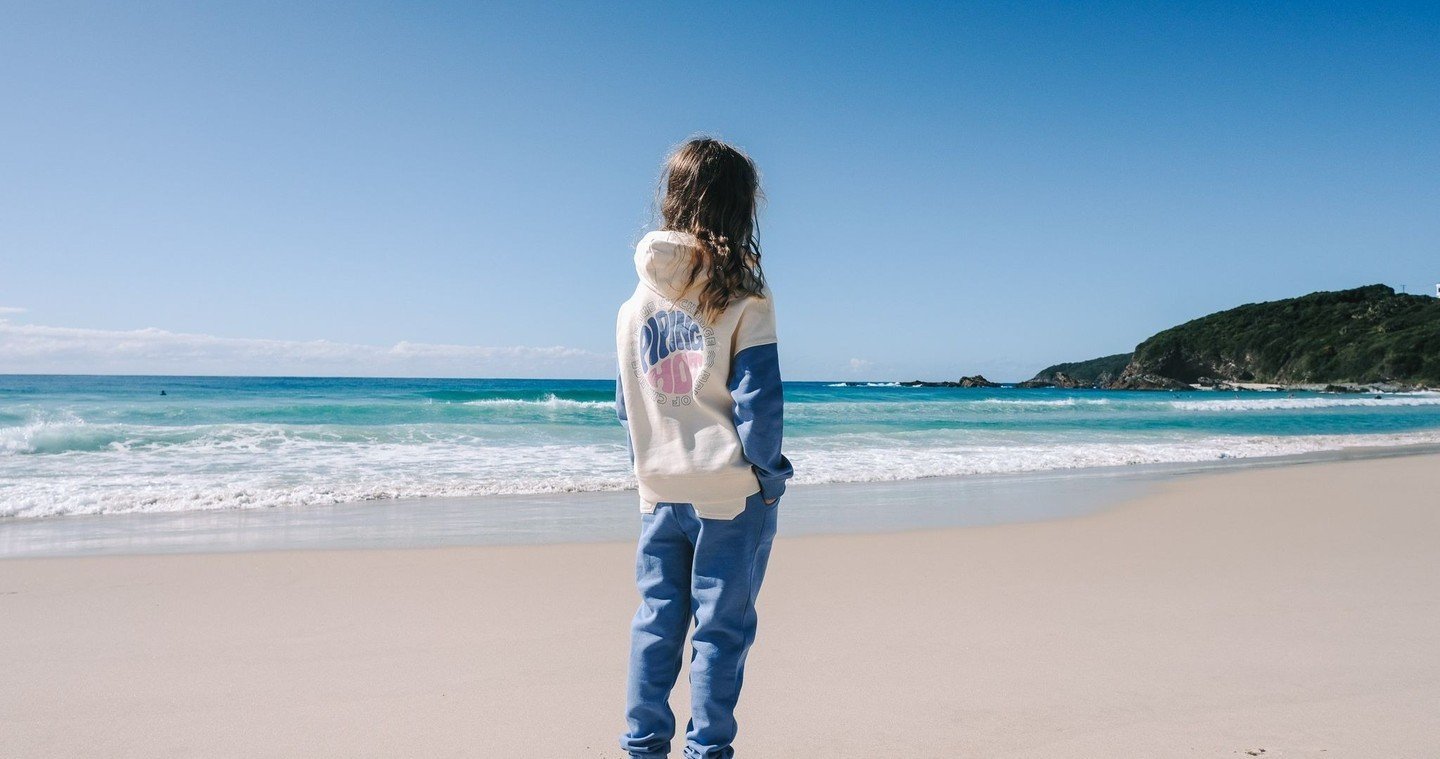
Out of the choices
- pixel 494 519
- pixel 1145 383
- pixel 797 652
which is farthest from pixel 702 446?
pixel 1145 383

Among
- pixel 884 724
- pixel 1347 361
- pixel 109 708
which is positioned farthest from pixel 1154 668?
pixel 1347 361

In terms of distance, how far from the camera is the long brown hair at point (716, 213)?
6.32ft

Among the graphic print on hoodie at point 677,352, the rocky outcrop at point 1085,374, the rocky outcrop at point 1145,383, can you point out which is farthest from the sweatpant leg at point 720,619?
the rocky outcrop at point 1085,374

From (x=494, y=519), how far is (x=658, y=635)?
4889 mm

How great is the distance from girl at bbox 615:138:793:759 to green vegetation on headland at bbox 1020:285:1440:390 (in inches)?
2510

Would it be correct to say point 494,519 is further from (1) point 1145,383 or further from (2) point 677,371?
(1) point 1145,383

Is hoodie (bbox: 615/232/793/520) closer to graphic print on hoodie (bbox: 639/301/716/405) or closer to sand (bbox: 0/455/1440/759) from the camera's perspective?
graphic print on hoodie (bbox: 639/301/716/405)

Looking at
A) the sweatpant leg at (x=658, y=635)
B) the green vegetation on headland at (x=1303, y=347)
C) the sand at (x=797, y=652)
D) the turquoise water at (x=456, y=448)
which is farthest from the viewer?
the green vegetation on headland at (x=1303, y=347)

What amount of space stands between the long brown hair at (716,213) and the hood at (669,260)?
0.08 feet

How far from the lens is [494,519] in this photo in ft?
21.4

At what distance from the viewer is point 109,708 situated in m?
2.66

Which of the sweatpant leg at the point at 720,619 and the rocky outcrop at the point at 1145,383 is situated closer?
the sweatpant leg at the point at 720,619

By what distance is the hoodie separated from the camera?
1.87 metres

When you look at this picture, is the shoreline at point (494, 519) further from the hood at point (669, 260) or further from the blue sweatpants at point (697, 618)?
the hood at point (669, 260)
